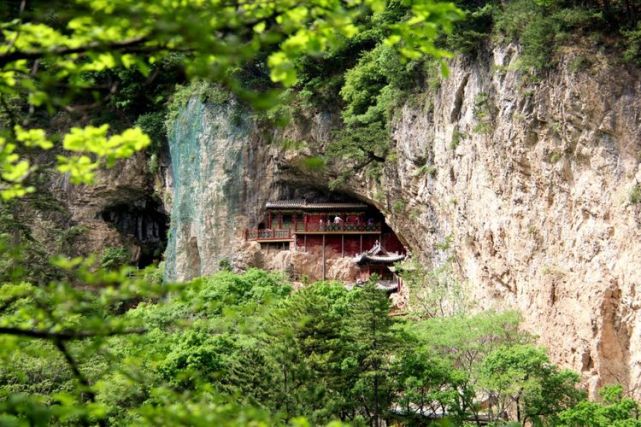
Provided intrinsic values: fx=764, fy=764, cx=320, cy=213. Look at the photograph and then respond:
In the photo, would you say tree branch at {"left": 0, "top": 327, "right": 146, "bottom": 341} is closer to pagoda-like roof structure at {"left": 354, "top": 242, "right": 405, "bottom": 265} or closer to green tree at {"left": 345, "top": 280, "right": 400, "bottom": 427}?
green tree at {"left": 345, "top": 280, "right": 400, "bottom": 427}

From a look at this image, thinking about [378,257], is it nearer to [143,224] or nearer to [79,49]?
[143,224]

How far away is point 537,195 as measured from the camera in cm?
1967

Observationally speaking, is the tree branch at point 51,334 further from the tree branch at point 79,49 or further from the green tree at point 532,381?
the green tree at point 532,381

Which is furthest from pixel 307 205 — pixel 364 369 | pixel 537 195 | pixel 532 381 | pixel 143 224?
pixel 532 381

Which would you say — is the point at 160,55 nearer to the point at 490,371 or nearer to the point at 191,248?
the point at 490,371

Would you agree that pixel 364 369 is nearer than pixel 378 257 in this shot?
Yes

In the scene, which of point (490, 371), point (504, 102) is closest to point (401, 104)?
point (504, 102)

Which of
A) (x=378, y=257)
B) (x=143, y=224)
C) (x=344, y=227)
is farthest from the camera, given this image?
(x=143, y=224)

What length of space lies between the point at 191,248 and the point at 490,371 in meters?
19.2

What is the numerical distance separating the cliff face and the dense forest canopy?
742 millimetres

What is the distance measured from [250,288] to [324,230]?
17.8 feet

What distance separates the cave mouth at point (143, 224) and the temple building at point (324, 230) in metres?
8.54

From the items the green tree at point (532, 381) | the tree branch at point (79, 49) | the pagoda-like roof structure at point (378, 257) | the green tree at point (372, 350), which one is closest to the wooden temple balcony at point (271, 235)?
the pagoda-like roof structure at point (378, 257)

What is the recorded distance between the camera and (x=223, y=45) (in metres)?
3.22
